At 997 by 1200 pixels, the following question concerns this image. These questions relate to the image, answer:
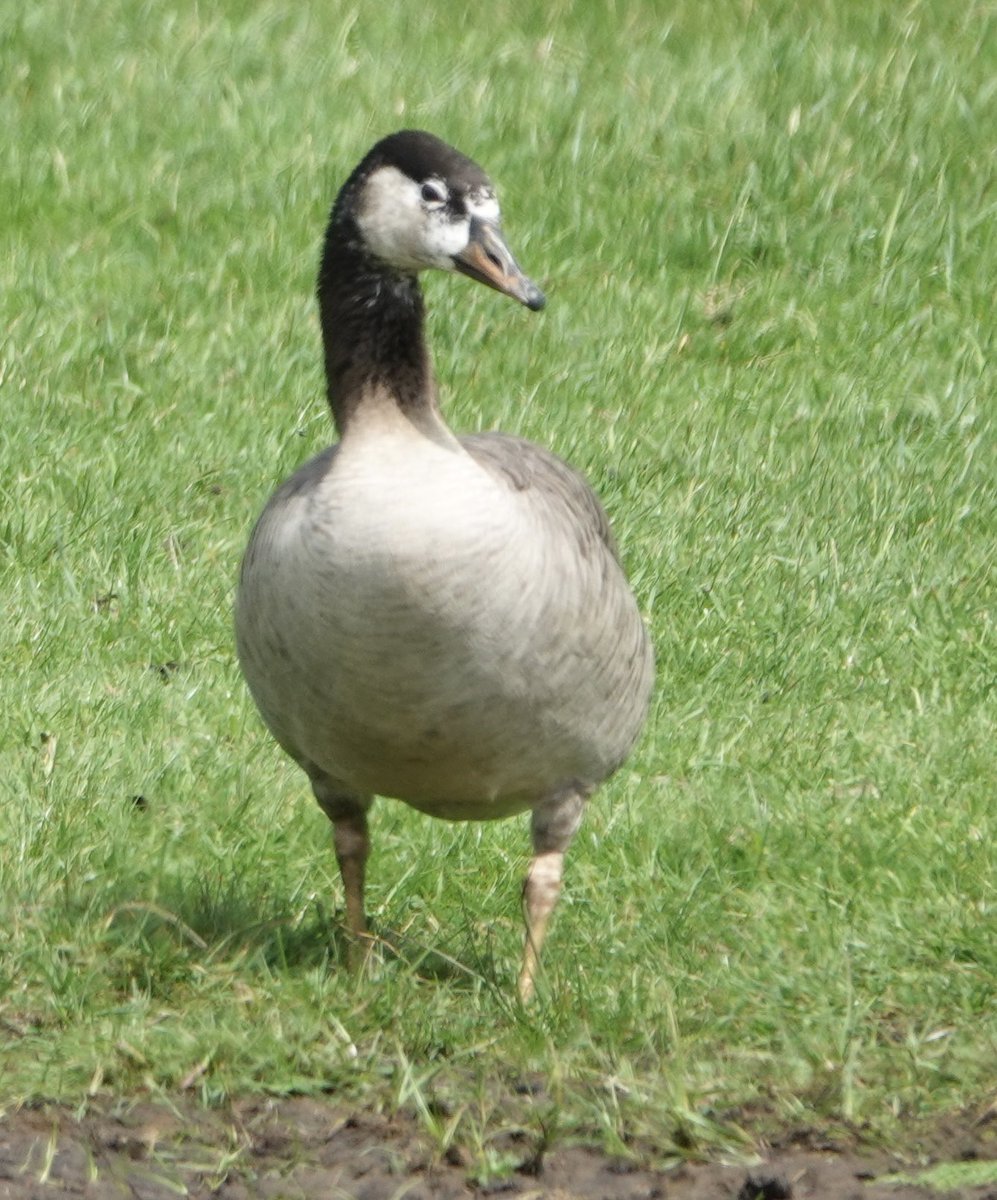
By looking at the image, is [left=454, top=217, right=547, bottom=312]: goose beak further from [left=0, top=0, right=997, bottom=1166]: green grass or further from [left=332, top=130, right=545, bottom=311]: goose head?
[left=0, top=0, right=997, bottom=1166]: green grass

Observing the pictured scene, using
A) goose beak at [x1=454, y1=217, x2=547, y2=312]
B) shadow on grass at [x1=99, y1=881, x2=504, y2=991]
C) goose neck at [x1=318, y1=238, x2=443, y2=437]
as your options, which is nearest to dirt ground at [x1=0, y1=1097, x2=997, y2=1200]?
shadow on grass at [x1=99, y1=881, x2=504, y2=991]

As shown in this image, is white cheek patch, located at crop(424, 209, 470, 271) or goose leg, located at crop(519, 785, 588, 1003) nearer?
white cheek patch, located at crop(424, 209, 470, 271)

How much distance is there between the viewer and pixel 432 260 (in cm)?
431

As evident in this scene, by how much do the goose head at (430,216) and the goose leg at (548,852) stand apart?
3.53ft

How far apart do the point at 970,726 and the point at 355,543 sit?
2.23 metres

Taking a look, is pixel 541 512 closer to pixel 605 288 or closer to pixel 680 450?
pixel 680 450

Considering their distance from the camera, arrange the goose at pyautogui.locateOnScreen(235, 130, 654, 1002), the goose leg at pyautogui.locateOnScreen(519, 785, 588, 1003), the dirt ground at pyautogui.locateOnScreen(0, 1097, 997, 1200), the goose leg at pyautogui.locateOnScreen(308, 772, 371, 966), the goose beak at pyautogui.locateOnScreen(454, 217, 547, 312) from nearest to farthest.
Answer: the dirt ground at pyautogui.locateOnScreen(0, 1097, 997, 1200) < the goose at pyautogui.locateOnScreen(235, 130, 654, 1002) < the goose beak at pyautogui.locateOnScreen(454, 217, 547, 312) < the goose leg at pyautogui.locateOnScreen(519, 785, 588, 1003) < the goose leg at pyautogui.locateOnScreen(308, 772, 371, 966)

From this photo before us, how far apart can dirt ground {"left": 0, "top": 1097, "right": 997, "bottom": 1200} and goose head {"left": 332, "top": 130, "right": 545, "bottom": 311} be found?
62.7 inches

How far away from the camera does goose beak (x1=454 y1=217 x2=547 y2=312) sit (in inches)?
167

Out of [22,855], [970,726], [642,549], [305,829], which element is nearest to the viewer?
[22,855]

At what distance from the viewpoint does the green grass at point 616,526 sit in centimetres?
426

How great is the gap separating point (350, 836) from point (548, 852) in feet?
1.42

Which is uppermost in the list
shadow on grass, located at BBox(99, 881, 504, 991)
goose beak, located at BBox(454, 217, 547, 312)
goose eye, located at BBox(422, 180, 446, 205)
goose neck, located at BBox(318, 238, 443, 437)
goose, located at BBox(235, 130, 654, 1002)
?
goose eye, located at BBox(422, 180, 446, 205)

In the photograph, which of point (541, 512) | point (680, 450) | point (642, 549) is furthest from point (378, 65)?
point (541, 512)
